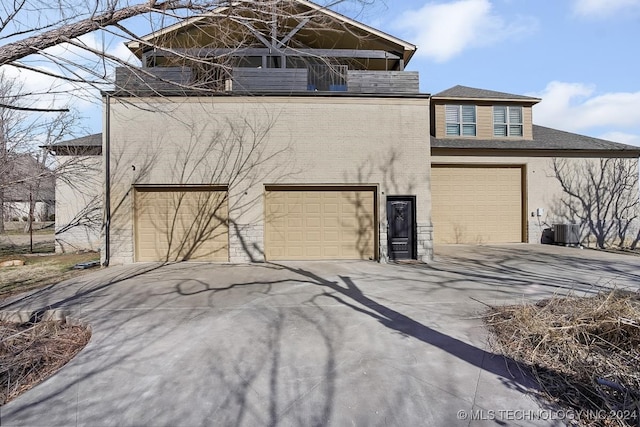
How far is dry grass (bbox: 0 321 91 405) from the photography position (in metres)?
3.68

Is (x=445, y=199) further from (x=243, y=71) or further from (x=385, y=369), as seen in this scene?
(x=385, y=369)

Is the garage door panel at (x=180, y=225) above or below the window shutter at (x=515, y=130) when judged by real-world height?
below

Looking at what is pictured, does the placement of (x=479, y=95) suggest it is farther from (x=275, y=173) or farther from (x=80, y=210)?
(x=80, y=210)

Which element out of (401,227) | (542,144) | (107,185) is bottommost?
(401,227)

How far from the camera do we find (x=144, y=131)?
10.4 metres

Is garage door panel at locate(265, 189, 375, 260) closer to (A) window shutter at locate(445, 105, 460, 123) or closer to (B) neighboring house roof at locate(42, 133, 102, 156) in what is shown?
(A) window shutter at locate(445, 105, 460, 123)

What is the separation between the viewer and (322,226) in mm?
10773

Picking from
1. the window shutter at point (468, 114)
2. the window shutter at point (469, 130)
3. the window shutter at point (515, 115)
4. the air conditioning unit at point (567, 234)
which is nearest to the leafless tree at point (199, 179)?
the window shutter at point (469, 130)

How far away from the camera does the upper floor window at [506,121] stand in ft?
52.6

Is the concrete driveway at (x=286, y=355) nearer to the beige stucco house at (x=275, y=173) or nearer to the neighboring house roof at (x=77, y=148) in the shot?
the beige stucco house at (x=275, y=173)

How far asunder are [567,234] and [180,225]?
15074 millimetres

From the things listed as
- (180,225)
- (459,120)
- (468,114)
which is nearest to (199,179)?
(180,225)

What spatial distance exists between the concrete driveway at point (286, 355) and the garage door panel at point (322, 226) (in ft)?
8.57

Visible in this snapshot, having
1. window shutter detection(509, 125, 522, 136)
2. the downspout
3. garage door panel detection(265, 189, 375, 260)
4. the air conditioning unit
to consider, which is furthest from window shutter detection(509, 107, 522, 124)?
the downspout
